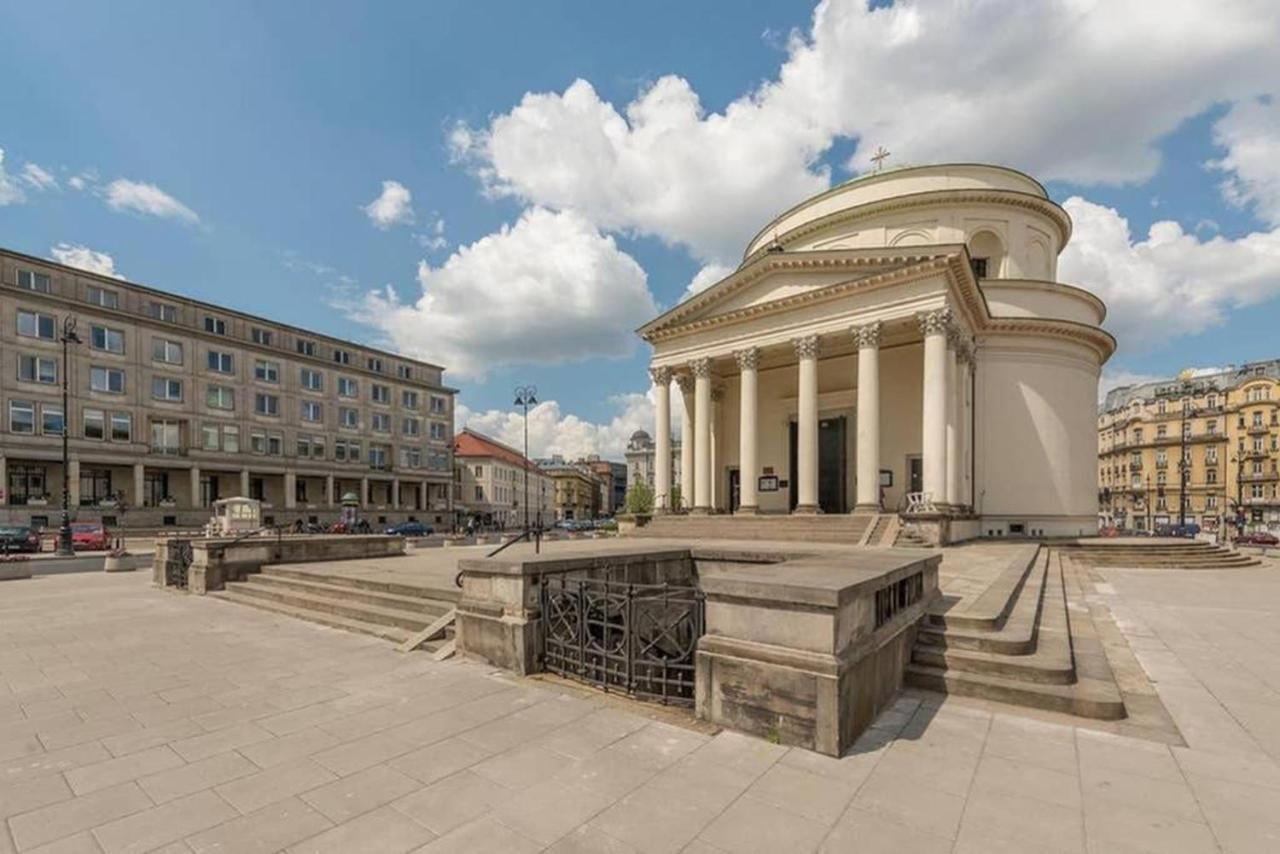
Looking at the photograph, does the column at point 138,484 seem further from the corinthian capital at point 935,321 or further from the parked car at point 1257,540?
the parked car at point 1257,540

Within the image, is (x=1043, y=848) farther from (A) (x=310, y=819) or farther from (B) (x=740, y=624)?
(A) (x=310, y=819)

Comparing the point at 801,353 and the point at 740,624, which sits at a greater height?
the point at 801,353

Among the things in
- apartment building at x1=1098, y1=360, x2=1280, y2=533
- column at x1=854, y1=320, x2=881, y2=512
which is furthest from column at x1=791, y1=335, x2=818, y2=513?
apartment building at x1=1098, y1=360, x2=1280, y2=533

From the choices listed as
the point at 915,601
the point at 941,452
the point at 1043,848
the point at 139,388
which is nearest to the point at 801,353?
the point at 941,452

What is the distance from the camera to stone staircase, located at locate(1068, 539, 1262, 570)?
23047 millimetres

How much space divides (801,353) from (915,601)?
1987 cm

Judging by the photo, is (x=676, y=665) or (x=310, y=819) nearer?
(x=310, y=819)

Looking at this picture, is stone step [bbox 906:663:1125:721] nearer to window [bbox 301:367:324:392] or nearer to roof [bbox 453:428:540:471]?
window [bbox 301:367:324:392]

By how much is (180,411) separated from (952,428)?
56003mm

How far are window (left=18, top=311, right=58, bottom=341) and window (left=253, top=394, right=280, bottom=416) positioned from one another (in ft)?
45.7

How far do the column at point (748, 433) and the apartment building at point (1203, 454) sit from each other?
6560 cm

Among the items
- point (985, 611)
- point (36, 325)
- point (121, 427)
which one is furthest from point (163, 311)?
point (985, 611)

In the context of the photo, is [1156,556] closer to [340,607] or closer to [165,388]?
[340,607]

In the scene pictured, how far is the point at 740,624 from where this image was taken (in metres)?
5.21
